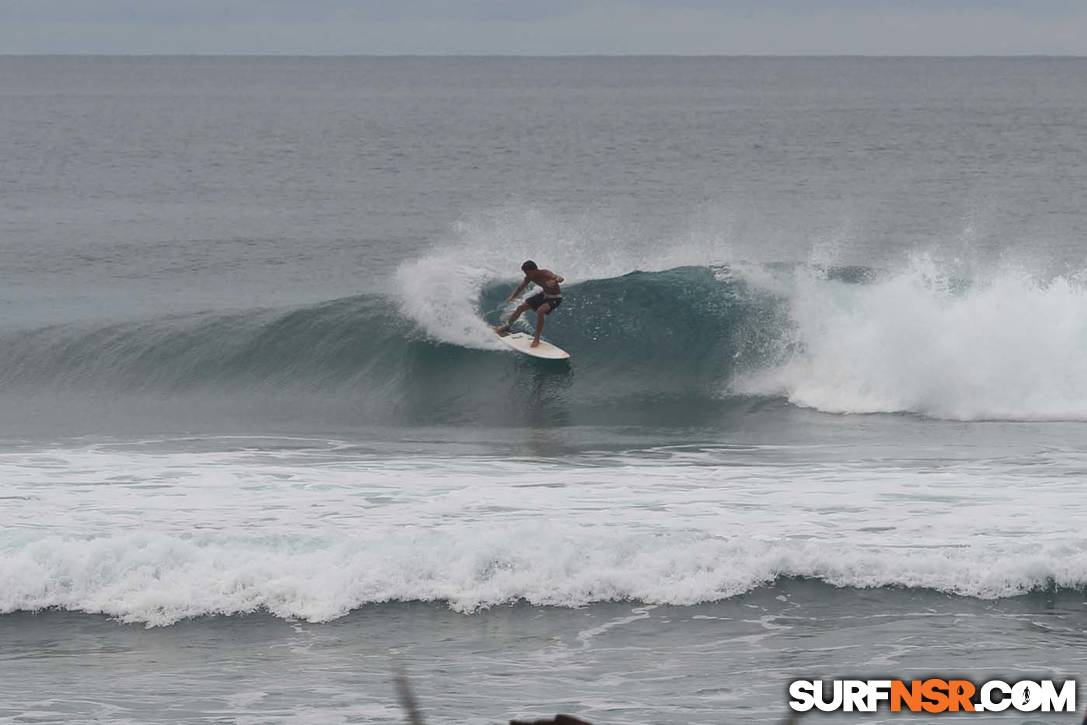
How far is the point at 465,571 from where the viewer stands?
12.5 meters

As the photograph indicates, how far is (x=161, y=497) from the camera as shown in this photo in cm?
1484

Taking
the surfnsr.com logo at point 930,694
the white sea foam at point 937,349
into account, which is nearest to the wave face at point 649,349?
the white sea foam at point 937,349

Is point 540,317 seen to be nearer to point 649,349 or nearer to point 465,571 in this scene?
point 649,349

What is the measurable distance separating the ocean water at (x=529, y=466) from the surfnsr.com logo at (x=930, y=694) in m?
0.25

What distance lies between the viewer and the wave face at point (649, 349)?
20.2 metres

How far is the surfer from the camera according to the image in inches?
798

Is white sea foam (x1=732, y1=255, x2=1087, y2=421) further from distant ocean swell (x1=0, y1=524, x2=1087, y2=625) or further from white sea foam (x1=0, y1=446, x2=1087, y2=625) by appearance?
distant ocean swell (x1=0, y1=524, x2=1087, y2=625)

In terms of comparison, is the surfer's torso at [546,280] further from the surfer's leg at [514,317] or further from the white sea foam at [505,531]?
the white sea foam at [505,531]

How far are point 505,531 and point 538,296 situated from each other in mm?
8157

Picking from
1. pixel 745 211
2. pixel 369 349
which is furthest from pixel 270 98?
pixel 369 349

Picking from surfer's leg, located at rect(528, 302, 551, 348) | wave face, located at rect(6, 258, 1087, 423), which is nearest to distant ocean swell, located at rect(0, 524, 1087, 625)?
wave face, located at rect(6, 258, 1087, 423)

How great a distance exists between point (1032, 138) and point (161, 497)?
6613cm

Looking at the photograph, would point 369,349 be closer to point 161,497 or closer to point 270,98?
point 161,497

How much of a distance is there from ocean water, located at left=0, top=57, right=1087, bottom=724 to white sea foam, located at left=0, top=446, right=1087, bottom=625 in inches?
1.6
